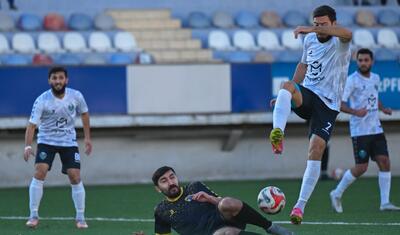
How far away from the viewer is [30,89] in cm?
1894

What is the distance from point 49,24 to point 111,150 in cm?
381

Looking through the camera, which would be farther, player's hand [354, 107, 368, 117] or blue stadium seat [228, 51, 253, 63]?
blue stadium seat [228, 51, 253, 63]

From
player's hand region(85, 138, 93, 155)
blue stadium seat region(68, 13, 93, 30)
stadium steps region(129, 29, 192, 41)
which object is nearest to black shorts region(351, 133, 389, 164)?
player's hand region(85, 138, 93, 155)

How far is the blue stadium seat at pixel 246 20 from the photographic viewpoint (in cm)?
2361

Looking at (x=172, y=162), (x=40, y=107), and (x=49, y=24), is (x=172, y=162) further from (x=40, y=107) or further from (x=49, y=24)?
(x=40, y=107)

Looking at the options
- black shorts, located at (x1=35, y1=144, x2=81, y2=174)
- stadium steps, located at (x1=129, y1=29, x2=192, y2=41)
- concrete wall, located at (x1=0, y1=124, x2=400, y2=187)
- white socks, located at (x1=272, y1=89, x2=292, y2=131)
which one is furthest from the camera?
stadium steps, located at (x1=129, y1=29, x2=192, y2=41)

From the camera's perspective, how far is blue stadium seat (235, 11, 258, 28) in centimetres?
2361

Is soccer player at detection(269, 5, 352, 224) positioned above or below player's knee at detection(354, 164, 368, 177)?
above

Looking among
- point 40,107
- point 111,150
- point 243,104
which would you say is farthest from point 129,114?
point 40,107

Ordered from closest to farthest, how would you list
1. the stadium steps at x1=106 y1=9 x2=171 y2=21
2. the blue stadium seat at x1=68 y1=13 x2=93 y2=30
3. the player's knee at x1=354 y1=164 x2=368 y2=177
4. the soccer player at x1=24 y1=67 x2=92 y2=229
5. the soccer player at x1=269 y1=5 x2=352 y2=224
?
1. the soccer player at x1=269 y1=5 x2=352 y2=224
2. the soccer player at x1=24 y1=67 x2=92 y2=229
3. the player's knee at x1=354 y1=164 x2=368 y2=177
4. the blue stadium seat at x1=68 y1=13 x2=93 y2=30
5. the stadium steps at x1=106 y1=9 x2=171 y2=21

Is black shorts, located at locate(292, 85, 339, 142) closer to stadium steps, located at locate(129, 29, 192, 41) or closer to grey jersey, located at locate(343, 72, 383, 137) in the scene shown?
grey jersey, located at locate(343, 72, 383, 137)

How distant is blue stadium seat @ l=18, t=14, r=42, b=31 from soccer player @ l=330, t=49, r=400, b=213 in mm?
9246

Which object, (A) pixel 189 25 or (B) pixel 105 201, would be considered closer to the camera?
(B) pixel 105 201

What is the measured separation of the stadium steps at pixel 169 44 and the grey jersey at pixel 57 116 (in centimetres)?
871
